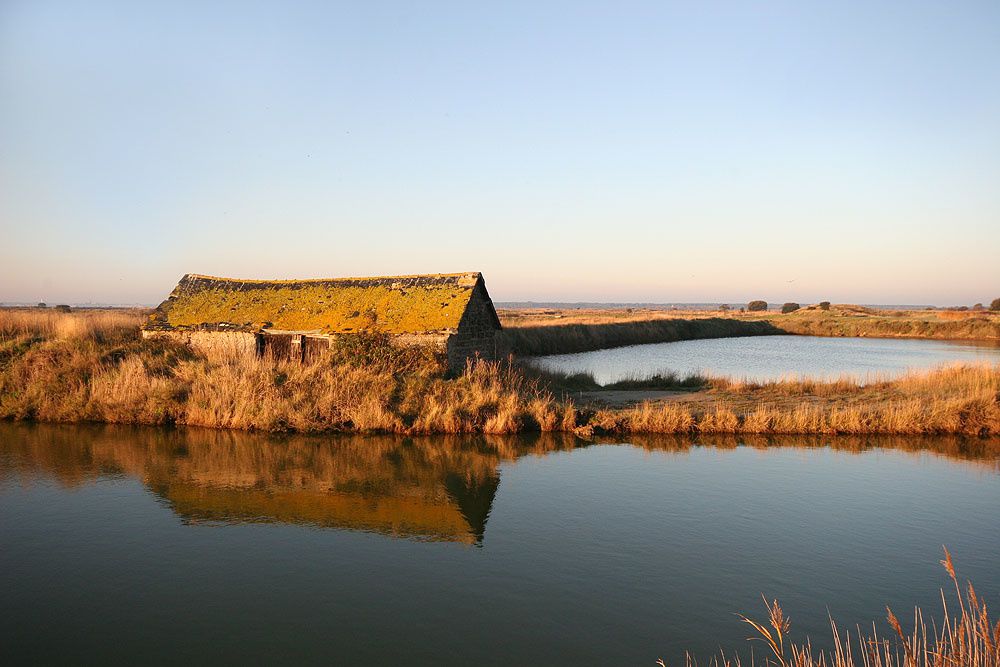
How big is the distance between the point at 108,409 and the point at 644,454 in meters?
13.8

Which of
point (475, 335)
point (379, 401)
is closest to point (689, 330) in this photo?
point (475, 335)

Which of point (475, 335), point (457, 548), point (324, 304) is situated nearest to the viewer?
point (457, 548)

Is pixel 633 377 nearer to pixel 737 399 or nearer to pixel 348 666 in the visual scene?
pixel 737 399

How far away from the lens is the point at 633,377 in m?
24.4

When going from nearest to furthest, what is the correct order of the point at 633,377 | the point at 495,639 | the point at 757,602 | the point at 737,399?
the point at 495,639, the point at 757,602, the point at 737,399, the point at 633,377

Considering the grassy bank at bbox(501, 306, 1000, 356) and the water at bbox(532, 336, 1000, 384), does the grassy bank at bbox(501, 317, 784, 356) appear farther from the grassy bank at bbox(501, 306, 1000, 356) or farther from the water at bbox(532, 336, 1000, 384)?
the water at bbox(532, 336, 1000, 384)

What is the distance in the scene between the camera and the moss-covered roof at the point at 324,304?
19500mm

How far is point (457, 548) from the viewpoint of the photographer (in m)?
8.81

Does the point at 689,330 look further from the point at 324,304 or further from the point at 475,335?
the point at 324,304

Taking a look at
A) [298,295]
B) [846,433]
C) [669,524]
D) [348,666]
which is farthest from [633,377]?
[348,666]

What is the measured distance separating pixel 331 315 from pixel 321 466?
8379 millimetres

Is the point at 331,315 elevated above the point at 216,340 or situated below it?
above

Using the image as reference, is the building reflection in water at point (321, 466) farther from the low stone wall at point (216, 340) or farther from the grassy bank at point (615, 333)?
the grassy bank at point (615, 333)

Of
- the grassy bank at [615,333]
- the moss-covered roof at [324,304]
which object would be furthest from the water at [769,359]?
the moss-covered roof at [324,304]
